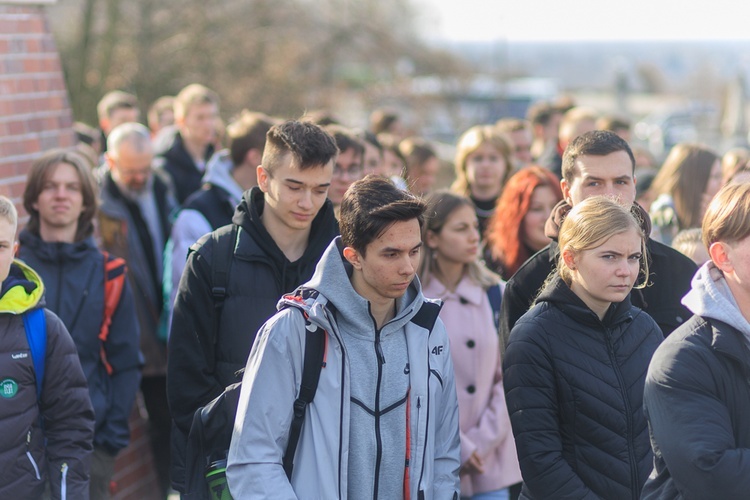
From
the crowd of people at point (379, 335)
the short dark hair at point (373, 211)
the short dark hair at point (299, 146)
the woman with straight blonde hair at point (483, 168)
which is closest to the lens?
the crowd of people at point (379, 335)

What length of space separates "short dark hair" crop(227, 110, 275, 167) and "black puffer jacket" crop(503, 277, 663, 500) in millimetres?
2585

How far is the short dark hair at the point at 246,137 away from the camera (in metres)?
6.02

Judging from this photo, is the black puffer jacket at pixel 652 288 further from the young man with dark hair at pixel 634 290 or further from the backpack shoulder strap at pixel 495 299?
the backpack shoulder strap at pixel 495 299

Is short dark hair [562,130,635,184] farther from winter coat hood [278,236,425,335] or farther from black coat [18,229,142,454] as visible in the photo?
black coat [18,229,142,454]

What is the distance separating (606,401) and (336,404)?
0.97 metres

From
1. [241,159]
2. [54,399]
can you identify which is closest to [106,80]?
[241,159]

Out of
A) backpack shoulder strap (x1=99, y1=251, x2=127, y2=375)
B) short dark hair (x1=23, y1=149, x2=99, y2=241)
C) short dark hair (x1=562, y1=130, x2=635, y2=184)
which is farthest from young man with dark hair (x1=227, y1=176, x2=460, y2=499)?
short dark hair (x1=23, y1=149, x2=99, y2=241)

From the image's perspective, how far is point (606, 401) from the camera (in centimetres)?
374

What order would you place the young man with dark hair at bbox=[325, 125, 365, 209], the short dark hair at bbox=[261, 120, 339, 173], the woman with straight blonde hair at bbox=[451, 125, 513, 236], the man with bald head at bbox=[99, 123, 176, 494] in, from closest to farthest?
1. the short dark hair at bbox=[261, 120, 339, 173]
2. the young man with dark hair at bbox=[325, 125, 365, 209]
3. the man with bald head at bbox=[99, 123, 176, 494]
4. the woman with straight blonde hair at bbox=[451, 125, 513, 236]

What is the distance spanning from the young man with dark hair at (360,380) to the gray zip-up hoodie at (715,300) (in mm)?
961

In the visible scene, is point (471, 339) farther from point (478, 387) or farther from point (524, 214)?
point (524, 214)

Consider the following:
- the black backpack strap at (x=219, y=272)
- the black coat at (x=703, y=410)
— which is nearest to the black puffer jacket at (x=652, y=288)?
the black backpack strap at (x=219, y=272)

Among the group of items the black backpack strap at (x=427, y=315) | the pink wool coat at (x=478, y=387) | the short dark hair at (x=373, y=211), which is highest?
the short dark hair at (x=373, y=211)

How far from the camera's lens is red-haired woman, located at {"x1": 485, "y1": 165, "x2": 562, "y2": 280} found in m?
5.94
